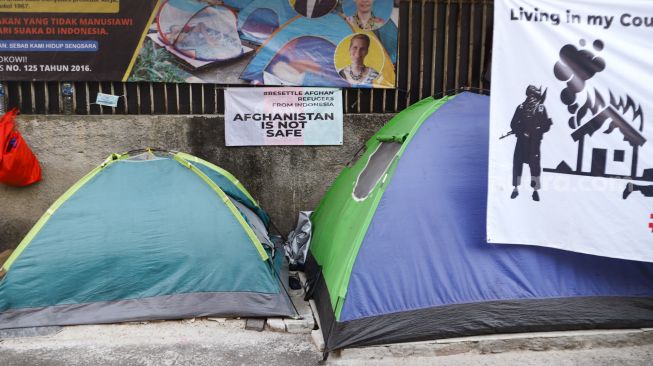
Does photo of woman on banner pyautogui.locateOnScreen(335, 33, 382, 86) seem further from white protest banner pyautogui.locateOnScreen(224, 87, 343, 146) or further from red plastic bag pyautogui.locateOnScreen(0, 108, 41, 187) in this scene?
red plastic bag pyautogui.locateOnScreen(0, 108, 41, 187)

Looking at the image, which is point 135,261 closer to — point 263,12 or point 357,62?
point 263,12

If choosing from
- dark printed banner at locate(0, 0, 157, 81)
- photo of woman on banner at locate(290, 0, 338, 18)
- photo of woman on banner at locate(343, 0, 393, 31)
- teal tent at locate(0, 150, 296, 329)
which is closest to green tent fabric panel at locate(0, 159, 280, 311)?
teal tent at locate(0, 150, 296, 329)

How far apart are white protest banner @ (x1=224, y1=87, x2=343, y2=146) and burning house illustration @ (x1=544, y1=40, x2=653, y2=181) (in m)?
2.82

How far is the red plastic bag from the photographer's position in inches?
217

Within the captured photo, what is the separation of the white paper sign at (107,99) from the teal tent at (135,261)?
158 centimetres

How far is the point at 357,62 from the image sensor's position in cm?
625

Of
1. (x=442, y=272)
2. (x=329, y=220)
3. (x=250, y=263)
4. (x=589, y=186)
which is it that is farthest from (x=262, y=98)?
(x=589, y=186)

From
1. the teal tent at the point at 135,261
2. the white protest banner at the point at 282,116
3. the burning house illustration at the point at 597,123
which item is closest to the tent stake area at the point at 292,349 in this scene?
the teal tent at the point at 135,261

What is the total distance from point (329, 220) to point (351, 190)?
390 millimetres

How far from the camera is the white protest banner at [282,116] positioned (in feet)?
20.2

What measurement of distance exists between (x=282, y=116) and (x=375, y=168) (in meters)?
1.75

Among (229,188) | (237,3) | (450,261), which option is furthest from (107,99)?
(450,261)

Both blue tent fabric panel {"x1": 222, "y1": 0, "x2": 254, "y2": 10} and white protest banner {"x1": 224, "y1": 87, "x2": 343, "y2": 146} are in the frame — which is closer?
blue tent fabric panel {"x1": 222, "y1": 0, "x2": 254, "y2": 10}

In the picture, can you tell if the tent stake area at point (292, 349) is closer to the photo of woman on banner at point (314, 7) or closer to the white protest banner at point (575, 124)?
the white protest banner at point (575, 124)
